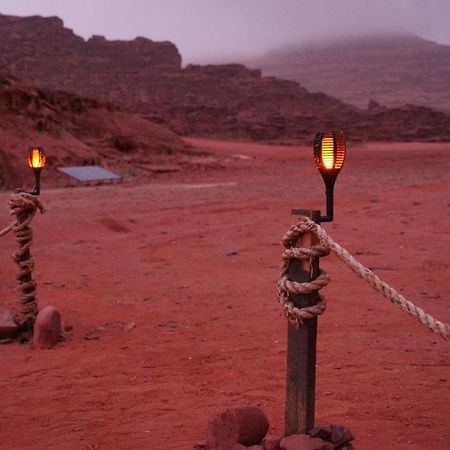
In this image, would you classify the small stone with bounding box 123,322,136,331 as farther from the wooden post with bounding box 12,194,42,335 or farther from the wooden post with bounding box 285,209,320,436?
the wooden post with bounding box 285,209,320,436

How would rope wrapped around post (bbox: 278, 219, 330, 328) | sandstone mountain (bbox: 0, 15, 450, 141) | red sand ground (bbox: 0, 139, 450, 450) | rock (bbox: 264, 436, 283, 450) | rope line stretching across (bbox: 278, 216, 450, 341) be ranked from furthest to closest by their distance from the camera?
sandstone mountain (bbox: 0, 15, 450, 141)
red sand ground (bbox: 0, 139, 450, 450)
rock (bbox: 264, 436, 283, 450)
rope wrapped around post (bbox: 278, 219, 330, 328)
rope line stretching across (bbox: 278, 216, 450, 341)

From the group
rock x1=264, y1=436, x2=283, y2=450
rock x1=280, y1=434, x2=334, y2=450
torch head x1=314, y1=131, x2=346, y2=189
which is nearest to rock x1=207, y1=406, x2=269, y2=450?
rock x1=264, y1=436, x2=283, y2=450

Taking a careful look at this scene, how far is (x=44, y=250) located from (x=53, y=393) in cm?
495

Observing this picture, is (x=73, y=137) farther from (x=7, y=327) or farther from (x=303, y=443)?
(x=303, y=443)

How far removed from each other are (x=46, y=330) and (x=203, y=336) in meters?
1.20

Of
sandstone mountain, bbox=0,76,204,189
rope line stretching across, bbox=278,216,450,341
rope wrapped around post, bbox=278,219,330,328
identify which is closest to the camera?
rope line stretching across, bbox=278,216,450,341

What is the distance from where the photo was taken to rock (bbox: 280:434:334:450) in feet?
8.38

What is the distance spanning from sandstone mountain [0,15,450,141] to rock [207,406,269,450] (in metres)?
48.8

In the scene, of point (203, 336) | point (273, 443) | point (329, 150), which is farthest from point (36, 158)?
point (273, 443)

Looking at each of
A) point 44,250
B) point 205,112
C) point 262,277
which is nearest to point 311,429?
point 262,277

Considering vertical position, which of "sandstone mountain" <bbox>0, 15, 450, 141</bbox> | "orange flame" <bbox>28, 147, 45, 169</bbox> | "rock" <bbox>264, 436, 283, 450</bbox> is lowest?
"rock" <bbox>264, 436, 283, 450</bbox>

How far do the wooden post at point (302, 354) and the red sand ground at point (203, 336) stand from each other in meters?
0.46

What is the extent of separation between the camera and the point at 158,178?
70.3ft

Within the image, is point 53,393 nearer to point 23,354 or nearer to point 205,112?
point 23,354
